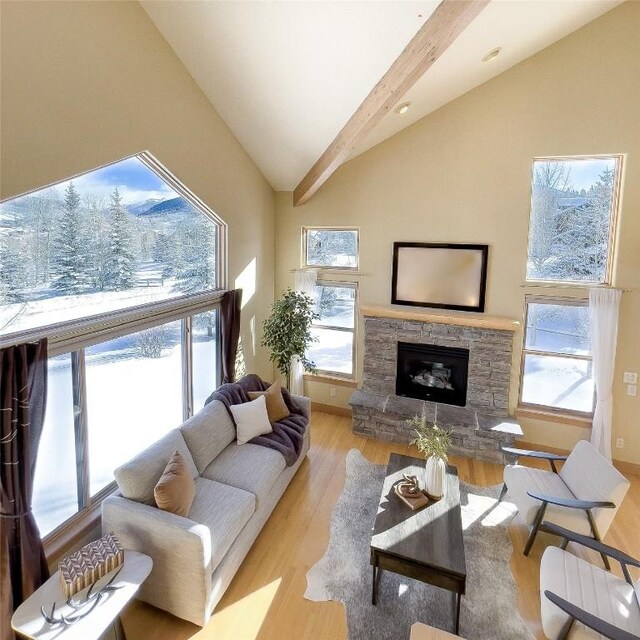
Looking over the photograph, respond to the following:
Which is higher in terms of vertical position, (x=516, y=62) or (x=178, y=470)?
(x=516, y=62)

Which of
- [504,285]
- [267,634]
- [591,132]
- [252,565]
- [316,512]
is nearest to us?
[267,634]

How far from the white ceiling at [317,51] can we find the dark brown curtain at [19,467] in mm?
2629

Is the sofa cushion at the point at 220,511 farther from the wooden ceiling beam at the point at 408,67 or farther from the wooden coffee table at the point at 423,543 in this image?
the wooden ceiling beam at the point at 408,67

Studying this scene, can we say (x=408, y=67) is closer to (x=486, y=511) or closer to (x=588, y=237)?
(x=588, y=237)

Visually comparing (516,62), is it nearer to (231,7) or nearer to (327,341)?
(231,7)

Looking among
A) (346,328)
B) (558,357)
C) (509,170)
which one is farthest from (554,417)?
(509,170)

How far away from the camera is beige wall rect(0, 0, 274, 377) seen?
2.28 m

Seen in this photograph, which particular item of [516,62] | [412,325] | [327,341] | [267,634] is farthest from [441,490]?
[516,62]

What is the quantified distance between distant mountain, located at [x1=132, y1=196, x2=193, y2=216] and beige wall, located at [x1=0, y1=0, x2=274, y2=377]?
207 mm

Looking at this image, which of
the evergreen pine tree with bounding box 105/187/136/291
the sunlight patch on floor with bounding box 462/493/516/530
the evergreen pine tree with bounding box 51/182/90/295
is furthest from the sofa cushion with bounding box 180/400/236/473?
the sunlight patch on floor with bounding box 462/493/516/530

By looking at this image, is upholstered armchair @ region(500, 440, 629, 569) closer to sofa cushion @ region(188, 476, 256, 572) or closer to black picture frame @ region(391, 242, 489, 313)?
black picture frame @ region(391, 242, 489, 313)

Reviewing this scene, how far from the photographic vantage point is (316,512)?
3852 mm

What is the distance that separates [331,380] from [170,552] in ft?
11.8

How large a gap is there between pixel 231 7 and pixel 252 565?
4.18 m
